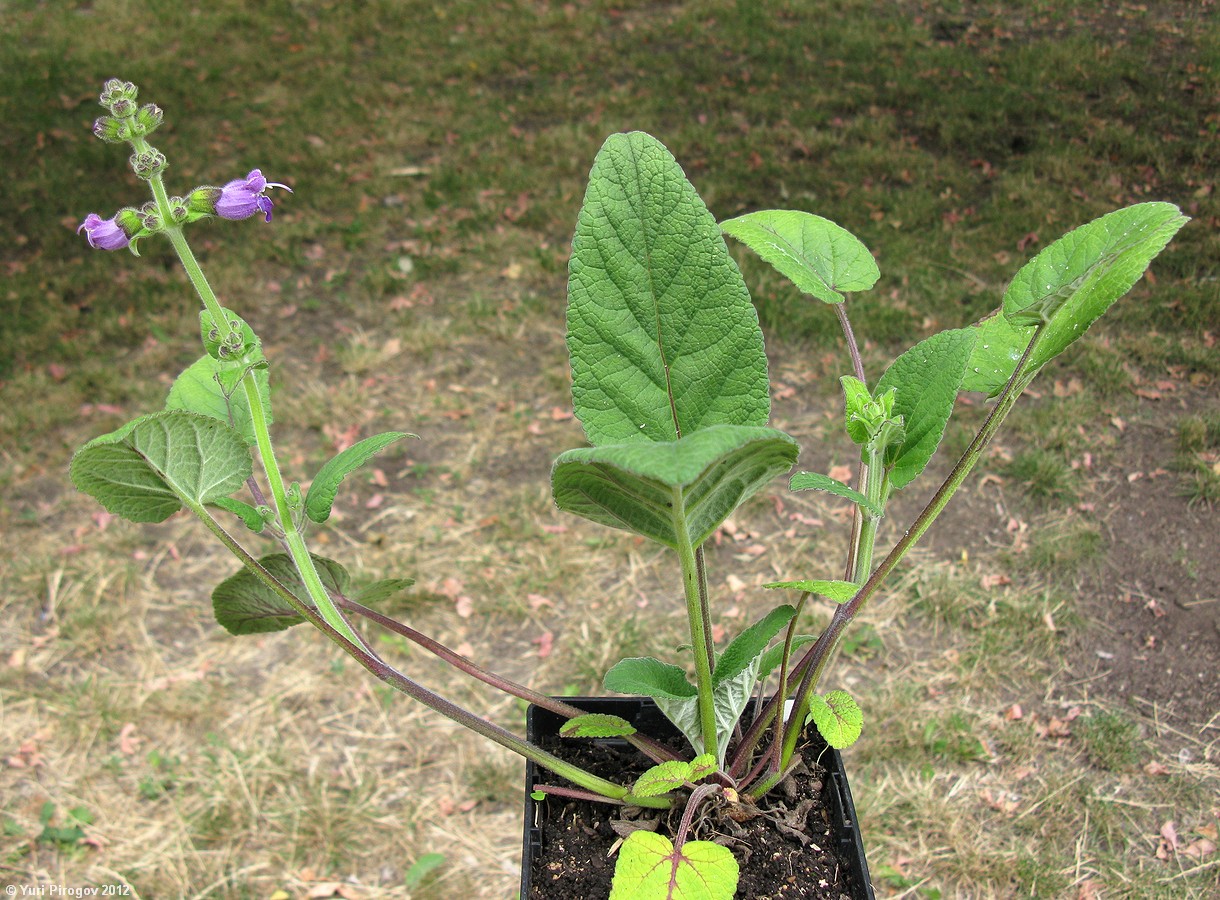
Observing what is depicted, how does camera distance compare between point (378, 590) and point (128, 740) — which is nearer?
point (378, 590)

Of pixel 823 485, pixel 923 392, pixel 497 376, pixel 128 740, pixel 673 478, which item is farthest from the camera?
pixel 497 376

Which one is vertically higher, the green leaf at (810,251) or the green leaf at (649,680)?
the green leaf at (810,251)

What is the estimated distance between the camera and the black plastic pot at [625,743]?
3.23 ft

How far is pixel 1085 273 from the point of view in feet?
2.67

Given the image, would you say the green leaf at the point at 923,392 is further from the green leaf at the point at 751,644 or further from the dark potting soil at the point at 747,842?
the dark potting soil at the point at 747,842

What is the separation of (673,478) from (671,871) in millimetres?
404

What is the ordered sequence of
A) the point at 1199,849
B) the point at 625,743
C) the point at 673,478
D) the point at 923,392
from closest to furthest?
the point at 673,478 < the point at 923,392 < the point at 625,743 < the point at 1199,849

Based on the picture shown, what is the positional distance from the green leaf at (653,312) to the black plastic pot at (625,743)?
0.42 metres

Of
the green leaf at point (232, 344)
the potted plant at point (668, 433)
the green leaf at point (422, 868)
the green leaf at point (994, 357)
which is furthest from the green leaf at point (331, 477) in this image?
the green leaf at point (422, 868)

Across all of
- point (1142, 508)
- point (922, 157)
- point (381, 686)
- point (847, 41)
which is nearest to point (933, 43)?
point (847, 41)

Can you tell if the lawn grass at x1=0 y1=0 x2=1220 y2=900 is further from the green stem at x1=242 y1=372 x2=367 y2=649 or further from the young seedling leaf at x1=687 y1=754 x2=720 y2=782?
the green stem at x1=242 y1=372 x2=367 y2=649

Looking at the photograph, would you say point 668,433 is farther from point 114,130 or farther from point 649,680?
point 114,130

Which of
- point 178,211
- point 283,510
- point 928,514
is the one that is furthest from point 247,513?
point 928,514

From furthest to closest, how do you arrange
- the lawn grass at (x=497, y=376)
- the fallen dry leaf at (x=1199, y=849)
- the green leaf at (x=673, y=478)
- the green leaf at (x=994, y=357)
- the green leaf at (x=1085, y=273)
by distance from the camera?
Answer: the lawn grass at (x=497, y=376) < the fallen dry leaf at (x=1199, y=849) < the green leaf at (x=994, y=357) < the green leaf at (x=1085, y=273) < the green leaf at (x=673, y=478)
